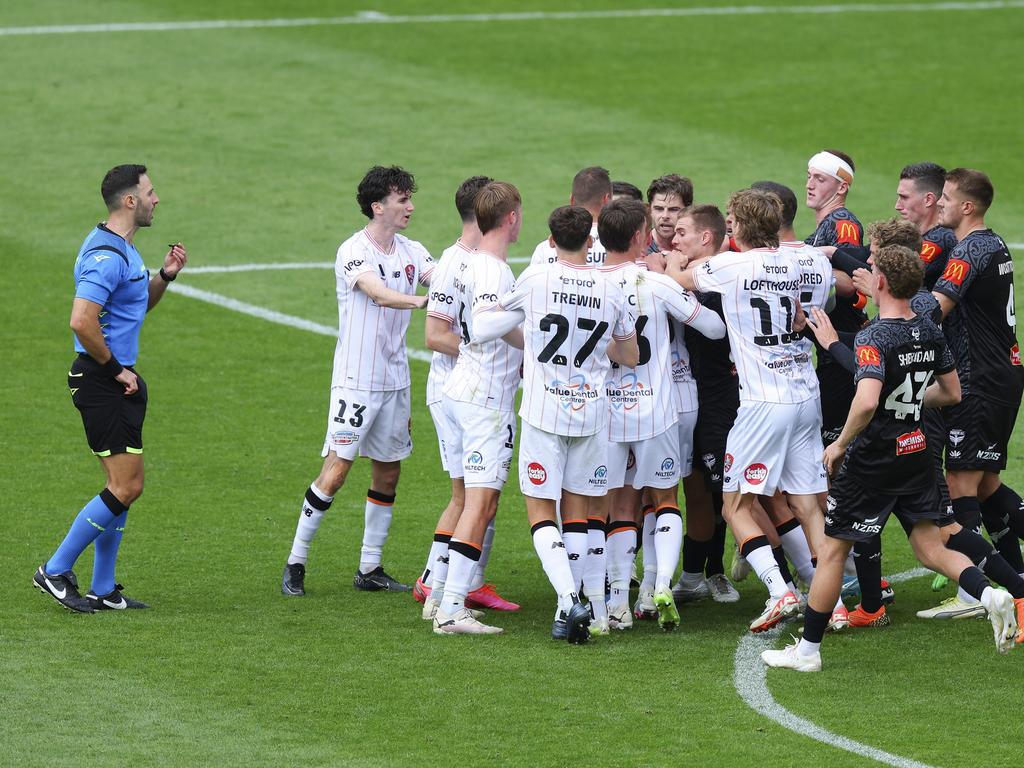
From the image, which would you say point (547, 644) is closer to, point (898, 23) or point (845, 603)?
point (845, 603)

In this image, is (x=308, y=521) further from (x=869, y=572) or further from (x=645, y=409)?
(x=869, y=572)

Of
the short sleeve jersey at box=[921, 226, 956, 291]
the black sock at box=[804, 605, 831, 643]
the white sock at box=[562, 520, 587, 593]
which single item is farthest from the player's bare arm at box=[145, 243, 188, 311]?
the short sleeve jersey at box=[921, 226, 956, 291]

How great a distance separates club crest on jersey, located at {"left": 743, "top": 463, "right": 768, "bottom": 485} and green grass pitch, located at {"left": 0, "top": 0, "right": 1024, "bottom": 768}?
2.66 feet

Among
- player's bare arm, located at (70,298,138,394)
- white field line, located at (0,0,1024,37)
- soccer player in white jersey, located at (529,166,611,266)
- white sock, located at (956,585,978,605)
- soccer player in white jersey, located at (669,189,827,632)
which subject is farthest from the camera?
white field line, located at (0,0,1024,37)

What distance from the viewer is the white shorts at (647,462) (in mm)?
8656

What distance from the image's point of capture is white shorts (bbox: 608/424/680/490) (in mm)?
8656

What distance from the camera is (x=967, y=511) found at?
9141 mm

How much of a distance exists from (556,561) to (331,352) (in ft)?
22.9

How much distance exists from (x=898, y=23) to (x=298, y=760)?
24.6 metres

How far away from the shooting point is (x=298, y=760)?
6777 mm

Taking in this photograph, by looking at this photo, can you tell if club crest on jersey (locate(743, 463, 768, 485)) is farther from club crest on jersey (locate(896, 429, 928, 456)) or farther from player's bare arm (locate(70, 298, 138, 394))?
player's bare arm (locate(70, 298, 138, 394))

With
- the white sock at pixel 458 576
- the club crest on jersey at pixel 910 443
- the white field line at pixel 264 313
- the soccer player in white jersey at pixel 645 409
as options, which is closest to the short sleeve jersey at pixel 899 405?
the club crest on jersey at pixel 910 443

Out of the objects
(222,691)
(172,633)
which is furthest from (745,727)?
(172,633)

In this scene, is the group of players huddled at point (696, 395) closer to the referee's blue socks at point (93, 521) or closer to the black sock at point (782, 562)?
the black sock at point (782, 562)
